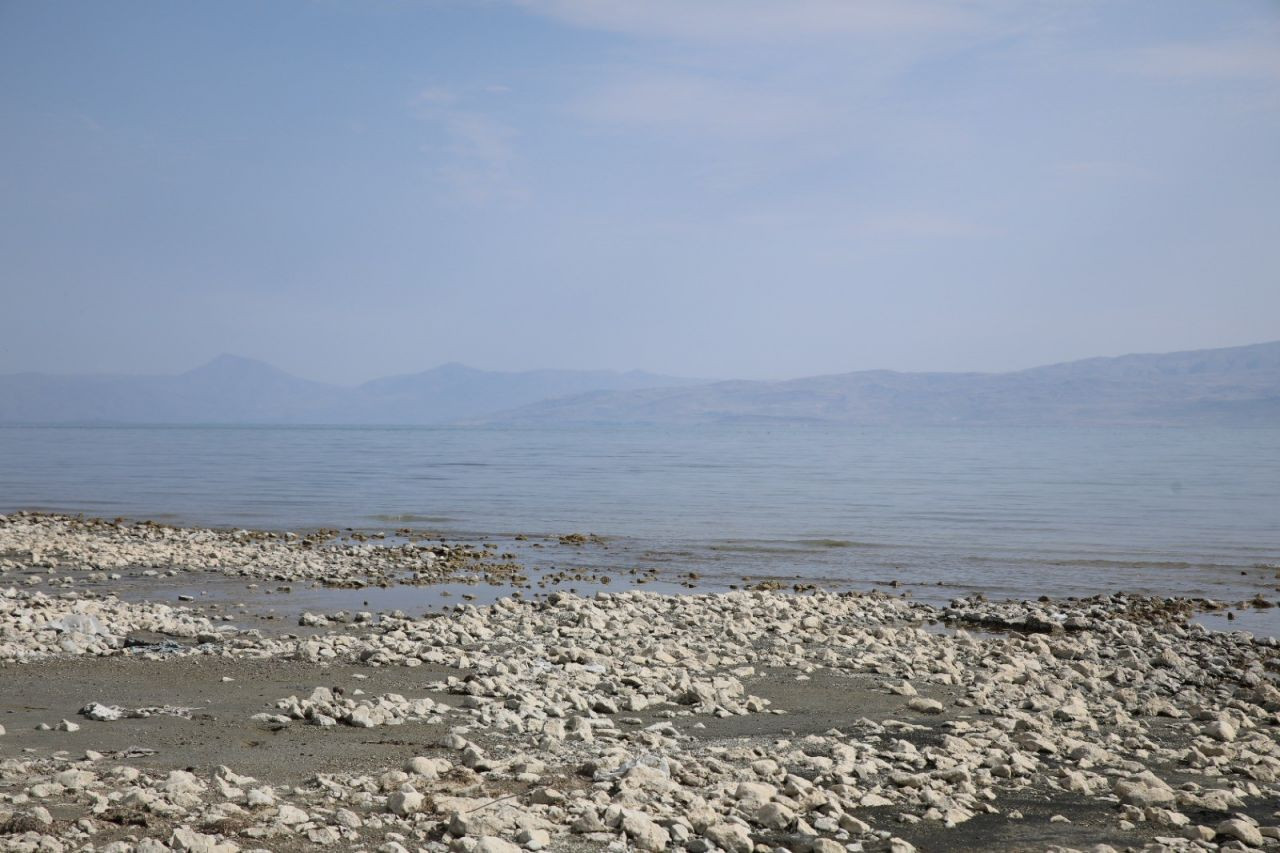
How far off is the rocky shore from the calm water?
6790mm

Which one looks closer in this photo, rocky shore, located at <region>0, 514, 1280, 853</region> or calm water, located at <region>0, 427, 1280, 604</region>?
rocky shore, located at <region>0, 514, 1280, 853</region>

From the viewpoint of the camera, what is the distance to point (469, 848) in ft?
18.7

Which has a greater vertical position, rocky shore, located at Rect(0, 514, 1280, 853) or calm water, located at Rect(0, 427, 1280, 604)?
rocky shore, located at Rect(0, 514, 1280, 853)

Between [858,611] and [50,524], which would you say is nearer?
[858,611]

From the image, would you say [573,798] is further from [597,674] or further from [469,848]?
[597,674]

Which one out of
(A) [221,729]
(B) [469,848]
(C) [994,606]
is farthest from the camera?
(C) [994,606]

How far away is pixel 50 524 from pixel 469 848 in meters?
25.3

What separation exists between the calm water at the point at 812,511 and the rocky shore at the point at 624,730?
6790 millimetres

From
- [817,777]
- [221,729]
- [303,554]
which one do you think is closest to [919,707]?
[817,777]

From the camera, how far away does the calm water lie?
879 inches

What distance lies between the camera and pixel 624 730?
855 cm

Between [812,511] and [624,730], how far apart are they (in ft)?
87.1

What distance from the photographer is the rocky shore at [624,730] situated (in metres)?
6.24

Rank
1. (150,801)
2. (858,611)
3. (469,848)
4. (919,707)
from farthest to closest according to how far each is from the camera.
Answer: (858,611) < (919,707) < (150,801) < (469,848)
